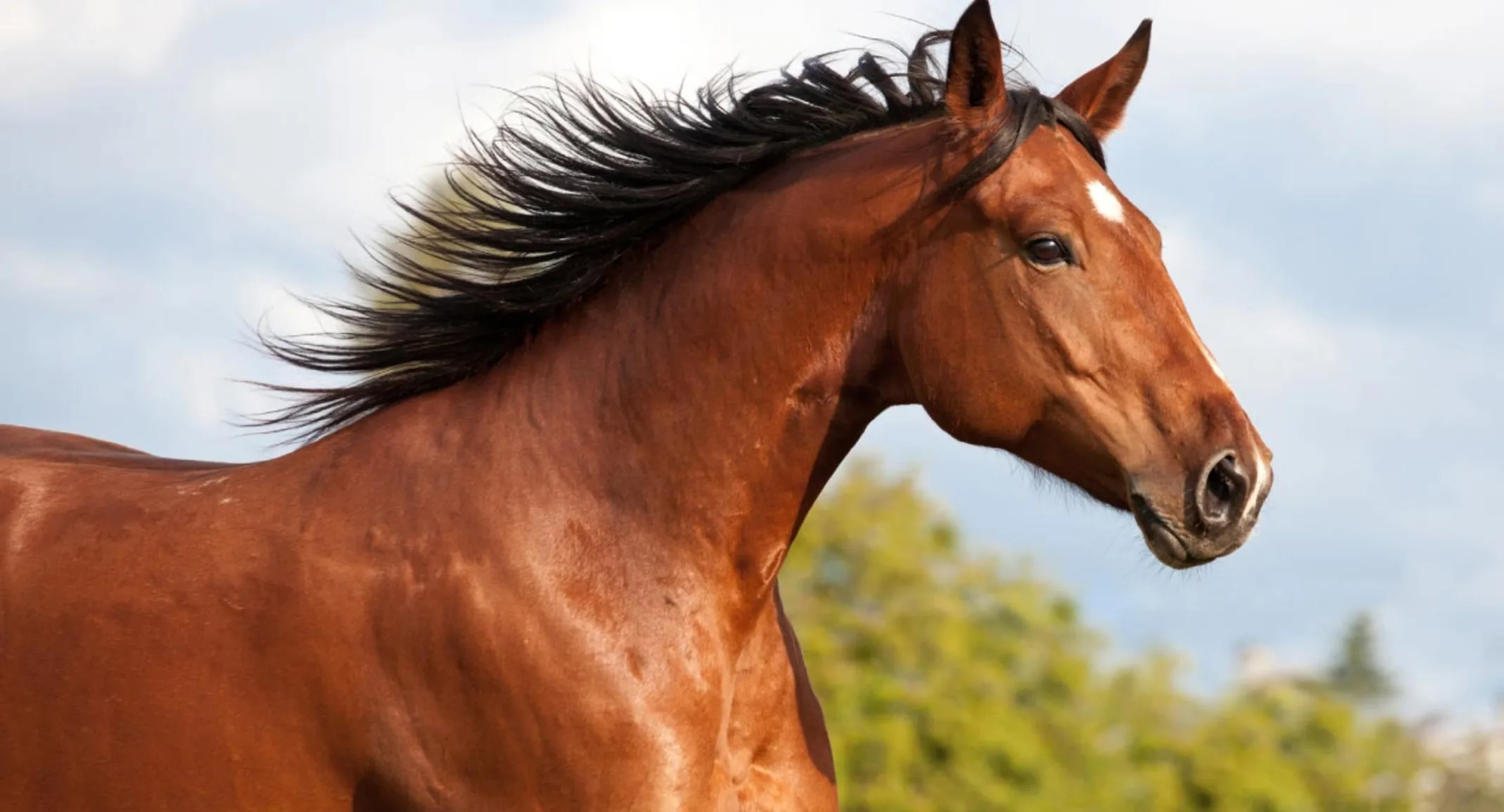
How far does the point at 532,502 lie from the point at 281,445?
3.13 feet

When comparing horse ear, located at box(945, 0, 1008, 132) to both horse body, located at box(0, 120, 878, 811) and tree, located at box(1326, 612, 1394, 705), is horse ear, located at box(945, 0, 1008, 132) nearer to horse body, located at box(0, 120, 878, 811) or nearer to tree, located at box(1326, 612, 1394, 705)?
horse body, located at box(0, 120, 878, 811)

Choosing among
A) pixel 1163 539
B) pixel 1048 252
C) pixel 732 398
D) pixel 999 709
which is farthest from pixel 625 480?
pixel 999 709

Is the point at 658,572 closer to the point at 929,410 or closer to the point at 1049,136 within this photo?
the point at 929,410

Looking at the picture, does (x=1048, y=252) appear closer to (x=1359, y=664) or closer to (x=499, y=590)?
(x=499, y=590)

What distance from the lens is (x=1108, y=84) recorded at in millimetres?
4664

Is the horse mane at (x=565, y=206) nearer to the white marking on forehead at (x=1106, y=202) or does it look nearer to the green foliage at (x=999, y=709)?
the white marking on forehead at (x=1106, y=202)

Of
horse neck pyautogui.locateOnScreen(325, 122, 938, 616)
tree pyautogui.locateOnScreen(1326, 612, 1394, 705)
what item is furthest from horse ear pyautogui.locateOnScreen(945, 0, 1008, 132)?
tree pyautogui.locateOnScreen(1326, 612, 1394, 705)

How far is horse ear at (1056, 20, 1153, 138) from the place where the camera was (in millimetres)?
4629

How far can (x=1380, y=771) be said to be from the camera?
51.8ft

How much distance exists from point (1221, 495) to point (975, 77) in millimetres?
1202

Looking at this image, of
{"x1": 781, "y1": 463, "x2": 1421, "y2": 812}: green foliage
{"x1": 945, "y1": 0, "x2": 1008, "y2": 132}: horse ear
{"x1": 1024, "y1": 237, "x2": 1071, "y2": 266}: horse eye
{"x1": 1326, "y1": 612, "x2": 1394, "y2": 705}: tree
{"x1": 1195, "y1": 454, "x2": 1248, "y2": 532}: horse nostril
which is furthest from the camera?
{"x1": 1326, "y1": 612, "x2": 1394, "y2": 705}: tree

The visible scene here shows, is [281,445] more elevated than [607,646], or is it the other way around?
[281,445]

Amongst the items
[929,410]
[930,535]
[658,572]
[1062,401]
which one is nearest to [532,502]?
[658,572]

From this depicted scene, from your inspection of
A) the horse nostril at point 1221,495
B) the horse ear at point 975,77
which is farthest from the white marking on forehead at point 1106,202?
the horse nostril at point 1221,495
